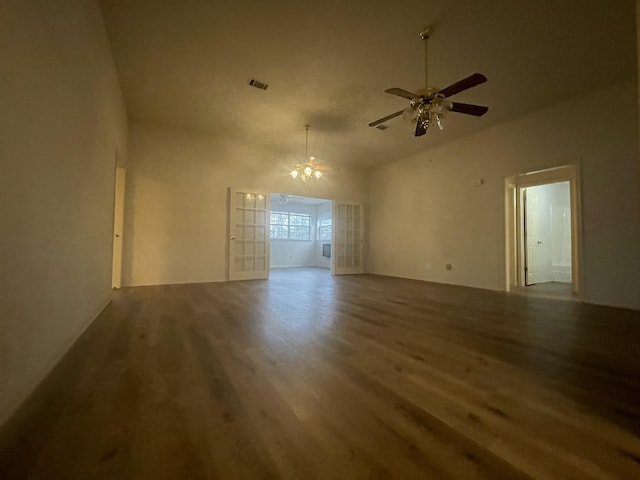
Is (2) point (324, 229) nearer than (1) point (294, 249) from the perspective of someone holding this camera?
No

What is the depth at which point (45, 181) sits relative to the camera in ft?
5.00

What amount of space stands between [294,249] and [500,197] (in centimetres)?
720

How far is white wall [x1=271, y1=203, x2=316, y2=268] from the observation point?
10117mm

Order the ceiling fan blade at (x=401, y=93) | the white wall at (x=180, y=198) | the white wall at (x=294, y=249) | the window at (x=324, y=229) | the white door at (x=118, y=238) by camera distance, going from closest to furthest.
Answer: the ceiling fan blade at (x=401, y=93), the white door at (x=118, y=238), the white wall at (x=180, y=198), the white wall at (x=294, y=249), the window at (x=324, y=229)

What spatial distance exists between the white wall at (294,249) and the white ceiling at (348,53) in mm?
5818

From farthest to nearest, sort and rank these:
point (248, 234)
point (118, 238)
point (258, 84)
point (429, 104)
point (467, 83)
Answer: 1. point (248, 234)
2. point (118, 238)
3. point (258, 84)
4. point (429, 104)
5. point (467, 83)

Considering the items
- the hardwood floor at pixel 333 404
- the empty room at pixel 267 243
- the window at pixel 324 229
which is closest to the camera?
the hardwood floor at pixel 333 404

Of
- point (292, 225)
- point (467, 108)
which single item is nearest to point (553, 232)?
point (467, 108)

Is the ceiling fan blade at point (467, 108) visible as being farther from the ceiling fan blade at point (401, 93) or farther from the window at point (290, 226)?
the window at point (290, 226)

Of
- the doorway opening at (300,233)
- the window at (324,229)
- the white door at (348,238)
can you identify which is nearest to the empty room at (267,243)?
the white door at (348,238)

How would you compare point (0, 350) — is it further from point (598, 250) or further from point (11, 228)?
point (598, 250)

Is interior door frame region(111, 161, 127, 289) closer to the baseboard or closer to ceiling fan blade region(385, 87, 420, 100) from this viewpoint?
the baseboard

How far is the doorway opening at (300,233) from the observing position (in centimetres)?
1016

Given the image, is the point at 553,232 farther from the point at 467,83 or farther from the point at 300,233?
the point at 300,233
